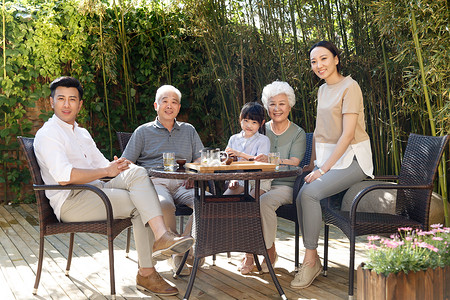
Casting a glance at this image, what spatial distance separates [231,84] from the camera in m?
5.42

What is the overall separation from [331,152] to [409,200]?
544 millimetres

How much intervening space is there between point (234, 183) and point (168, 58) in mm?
3147

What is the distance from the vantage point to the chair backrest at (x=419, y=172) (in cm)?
264

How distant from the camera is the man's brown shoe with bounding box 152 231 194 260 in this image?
2.59 m

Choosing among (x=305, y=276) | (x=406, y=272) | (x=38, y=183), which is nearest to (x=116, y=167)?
(x=38, y=183)

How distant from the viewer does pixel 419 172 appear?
2770 mm

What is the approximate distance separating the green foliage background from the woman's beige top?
1.15 metres

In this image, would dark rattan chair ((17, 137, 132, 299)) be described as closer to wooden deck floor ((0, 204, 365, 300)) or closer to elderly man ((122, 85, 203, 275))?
wooden deck floor ((0, 204, 365, 300))

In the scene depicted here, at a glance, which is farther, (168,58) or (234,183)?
(168,58)

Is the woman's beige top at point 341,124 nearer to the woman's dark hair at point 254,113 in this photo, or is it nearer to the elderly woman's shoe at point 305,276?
the woman's dark hair at point 254,113

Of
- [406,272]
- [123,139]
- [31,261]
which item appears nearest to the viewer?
[406,272]

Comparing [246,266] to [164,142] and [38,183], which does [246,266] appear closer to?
[164,142]

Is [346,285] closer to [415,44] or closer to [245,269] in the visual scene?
[245,269]

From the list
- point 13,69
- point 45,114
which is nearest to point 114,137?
point 45,114
